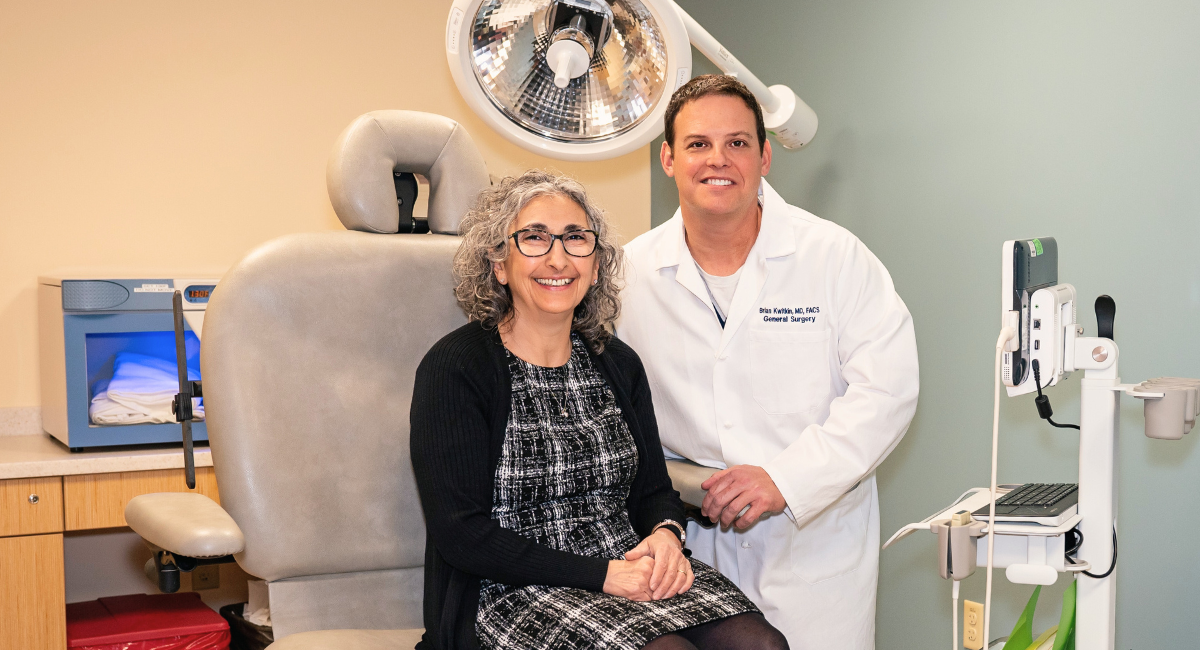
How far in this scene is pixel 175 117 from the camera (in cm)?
259

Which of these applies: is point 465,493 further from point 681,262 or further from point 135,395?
point 135,395

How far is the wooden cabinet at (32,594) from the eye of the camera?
1994 millimetres

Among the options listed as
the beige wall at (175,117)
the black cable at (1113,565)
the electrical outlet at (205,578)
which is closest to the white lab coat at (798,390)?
the black cable at (1113,565)

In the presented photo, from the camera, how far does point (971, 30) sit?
199cm

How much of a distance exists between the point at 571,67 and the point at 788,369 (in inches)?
24.9

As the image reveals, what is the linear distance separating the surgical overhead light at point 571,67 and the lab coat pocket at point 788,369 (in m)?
0.42

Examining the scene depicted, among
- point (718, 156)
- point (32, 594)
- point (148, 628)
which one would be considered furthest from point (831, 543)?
point (32, 594)

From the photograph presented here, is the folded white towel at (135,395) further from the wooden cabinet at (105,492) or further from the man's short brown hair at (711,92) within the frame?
the man's short brown hair at (711,92)

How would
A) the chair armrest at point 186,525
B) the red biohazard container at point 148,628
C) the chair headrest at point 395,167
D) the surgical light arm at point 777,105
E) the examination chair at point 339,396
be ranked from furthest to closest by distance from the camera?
the red biohazard container at point 148,628 < the surgical light arm at point 777,105 < the chair headrest at point 395,167 < the examination chair at point 339,396 < the chair armrest at point 186,525

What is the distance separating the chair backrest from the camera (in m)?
1.41

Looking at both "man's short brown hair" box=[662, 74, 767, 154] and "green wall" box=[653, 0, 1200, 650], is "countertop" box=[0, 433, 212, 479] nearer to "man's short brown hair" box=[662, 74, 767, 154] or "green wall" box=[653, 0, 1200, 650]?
"man's short brown hair" box=[662, 74, 767, 154]

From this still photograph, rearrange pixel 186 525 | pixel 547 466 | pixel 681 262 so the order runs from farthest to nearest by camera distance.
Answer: pixel 681 262, pixel 547 466, pixel 186 525

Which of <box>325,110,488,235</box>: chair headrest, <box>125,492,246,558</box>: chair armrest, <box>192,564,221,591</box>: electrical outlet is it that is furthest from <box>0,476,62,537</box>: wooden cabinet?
<box>325,110,488,235</box>: chair headrest

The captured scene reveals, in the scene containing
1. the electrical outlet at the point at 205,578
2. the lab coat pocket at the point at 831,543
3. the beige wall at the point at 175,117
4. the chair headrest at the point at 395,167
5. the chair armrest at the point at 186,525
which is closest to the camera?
the chair armrest at the point at 186,525
